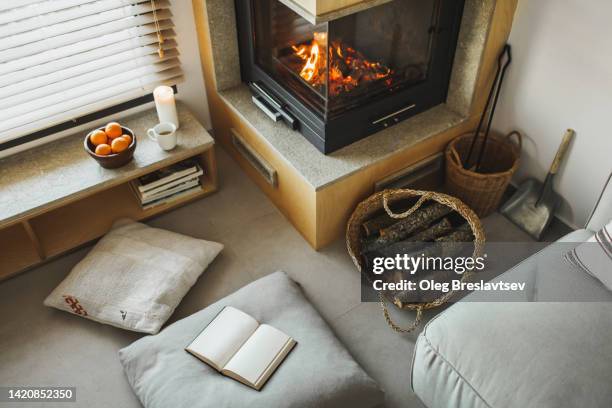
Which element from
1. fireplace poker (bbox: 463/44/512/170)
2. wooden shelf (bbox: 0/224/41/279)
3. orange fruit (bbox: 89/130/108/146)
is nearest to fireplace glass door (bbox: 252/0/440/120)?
fireplace poker (bbox: 463/44/512/170)

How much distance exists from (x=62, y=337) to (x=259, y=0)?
1363 millimetres

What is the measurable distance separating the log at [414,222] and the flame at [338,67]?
0.49m

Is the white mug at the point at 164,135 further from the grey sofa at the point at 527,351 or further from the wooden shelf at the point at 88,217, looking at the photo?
the grey sofa at the point at 527,351

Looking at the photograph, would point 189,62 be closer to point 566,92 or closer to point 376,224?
point 376,224

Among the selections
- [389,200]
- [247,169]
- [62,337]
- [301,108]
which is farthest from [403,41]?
[62,337]

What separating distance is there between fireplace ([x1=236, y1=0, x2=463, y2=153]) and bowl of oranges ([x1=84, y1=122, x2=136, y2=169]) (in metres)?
0.53

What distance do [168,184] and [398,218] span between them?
91 centimetres

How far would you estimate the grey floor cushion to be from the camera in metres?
1.60

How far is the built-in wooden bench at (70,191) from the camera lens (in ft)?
6.54

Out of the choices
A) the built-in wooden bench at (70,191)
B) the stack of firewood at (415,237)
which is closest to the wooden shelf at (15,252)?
the built-in wooden bench at (70,191)

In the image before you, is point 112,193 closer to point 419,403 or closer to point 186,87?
point 186,87

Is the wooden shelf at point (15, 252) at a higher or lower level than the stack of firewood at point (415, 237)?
lower

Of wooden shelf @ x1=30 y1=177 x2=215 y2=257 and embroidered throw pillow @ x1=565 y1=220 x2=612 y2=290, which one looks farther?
wooden shelf @ x1=30 y1=177 x2=215 y2=257

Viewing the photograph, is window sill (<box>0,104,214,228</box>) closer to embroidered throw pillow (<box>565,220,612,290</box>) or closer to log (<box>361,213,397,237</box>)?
log (<box>361,213,397,237</box>)
